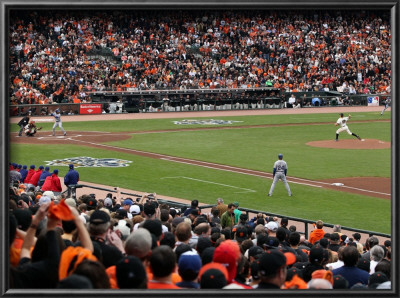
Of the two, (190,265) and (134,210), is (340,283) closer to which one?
(190,265)

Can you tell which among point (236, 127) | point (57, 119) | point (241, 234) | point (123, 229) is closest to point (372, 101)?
point (236, 127)

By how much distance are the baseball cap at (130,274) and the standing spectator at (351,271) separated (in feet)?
11.9

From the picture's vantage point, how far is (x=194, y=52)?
204ft

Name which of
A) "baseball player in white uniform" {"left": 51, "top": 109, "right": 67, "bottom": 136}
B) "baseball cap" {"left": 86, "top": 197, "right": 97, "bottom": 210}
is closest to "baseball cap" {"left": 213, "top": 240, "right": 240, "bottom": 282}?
"baseball cap" {"left": 86, "top": 197, "right": 97, "bottom": 210}

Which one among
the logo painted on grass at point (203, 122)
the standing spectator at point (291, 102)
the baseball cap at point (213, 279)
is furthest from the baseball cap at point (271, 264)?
the standing spectator at point (291, 102)

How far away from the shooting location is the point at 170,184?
83.9 ft

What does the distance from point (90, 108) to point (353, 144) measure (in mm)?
23601

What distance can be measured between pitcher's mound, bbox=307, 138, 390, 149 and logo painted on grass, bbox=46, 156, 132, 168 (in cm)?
1135

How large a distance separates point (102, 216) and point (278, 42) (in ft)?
192

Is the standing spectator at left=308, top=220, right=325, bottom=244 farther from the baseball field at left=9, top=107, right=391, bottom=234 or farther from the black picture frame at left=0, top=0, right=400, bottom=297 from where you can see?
the black picture frame at left=0, top=0, right=400, bottom=297

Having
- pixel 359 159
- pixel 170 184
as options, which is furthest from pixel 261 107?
pixel 170 184

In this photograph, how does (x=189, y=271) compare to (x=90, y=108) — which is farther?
(x=90, y=108)

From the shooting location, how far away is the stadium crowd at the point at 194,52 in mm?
54312

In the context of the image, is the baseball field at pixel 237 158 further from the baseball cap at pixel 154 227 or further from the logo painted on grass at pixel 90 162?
the baseball cap at pixel 154 227
